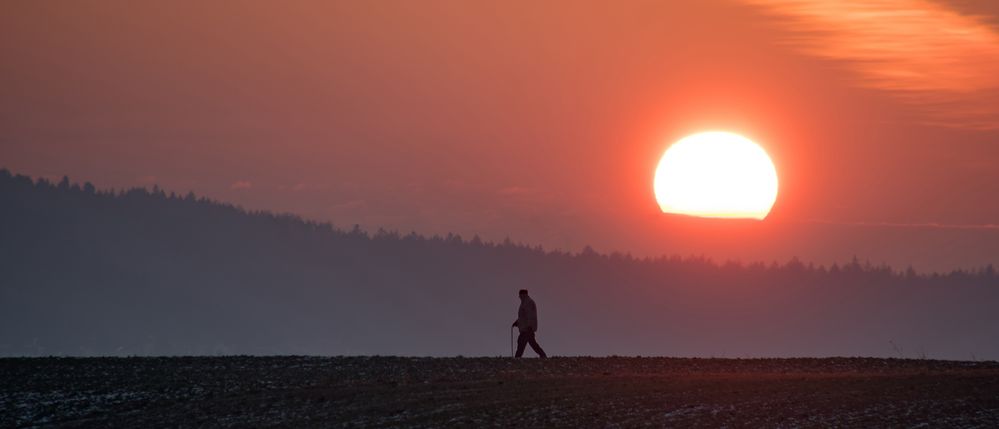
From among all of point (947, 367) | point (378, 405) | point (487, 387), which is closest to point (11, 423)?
point (378, 405)

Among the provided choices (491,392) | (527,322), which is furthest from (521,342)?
(491,392)

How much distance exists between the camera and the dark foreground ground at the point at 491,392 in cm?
3011

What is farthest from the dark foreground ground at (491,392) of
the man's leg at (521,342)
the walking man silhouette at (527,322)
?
the walking man silhouette at (527,322)

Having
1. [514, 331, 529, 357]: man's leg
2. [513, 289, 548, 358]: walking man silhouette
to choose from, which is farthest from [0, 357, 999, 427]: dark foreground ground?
[513, 289, 548, 358]: walking man silhouette

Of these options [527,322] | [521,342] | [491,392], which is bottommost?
[491,392]

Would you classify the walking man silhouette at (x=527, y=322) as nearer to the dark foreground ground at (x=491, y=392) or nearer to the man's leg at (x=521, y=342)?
the man's leg at (x=521, y=342)

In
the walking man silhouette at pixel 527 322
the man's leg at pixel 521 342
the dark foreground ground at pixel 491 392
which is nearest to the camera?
the dark foreground ground at pixel 491 392

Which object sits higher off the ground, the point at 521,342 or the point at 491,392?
the point at 521,342

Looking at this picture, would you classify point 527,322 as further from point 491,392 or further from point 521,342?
point 491,392

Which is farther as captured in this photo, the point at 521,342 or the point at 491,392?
the point at 521,342

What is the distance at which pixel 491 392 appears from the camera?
Result: 33.0 meters

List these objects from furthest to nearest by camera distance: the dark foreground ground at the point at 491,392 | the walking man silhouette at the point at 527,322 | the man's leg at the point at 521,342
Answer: the walking man silhouette at the point at 527,322 < the man's leg at the point at 521,342 < the dark foreground ground at the point at 491,392

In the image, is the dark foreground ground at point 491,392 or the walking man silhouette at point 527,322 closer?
the dark foreground ground at point 491,392

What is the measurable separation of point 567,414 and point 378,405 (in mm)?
3783
